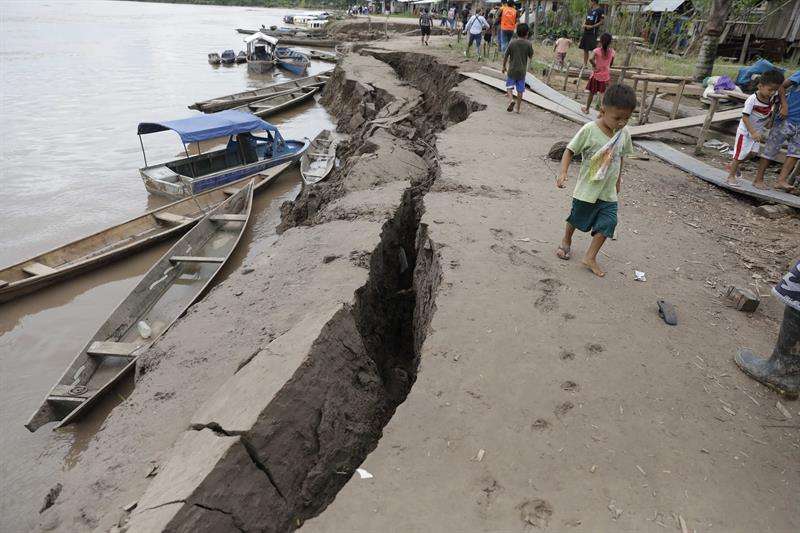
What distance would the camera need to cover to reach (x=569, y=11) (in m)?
26.7

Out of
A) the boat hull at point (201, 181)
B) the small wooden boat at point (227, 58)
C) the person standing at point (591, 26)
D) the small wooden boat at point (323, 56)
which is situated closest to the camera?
the boat hull at point (201, 181)

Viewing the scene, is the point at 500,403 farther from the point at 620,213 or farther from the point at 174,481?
the point at 620,213

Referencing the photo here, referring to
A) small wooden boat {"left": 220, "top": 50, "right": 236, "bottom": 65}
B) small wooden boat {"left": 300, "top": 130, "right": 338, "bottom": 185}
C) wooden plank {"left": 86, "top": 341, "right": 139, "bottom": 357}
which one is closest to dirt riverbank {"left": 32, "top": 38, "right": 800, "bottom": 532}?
wooden plank {"left": 86, "top": 341, "right": 139, "bottom": 357}

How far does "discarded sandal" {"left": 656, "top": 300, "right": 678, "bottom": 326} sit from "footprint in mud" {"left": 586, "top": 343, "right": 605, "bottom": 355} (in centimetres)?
78

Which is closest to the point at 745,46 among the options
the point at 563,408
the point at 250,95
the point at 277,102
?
the point at 277,102

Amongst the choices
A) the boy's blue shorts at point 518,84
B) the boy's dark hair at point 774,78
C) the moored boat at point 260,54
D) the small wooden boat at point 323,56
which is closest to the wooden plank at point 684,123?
the boy's dark hair at point 774,78

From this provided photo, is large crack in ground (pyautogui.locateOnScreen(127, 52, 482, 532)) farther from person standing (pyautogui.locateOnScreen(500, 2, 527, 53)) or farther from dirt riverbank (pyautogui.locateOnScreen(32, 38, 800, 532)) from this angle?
person standing (pyautogui.locateOnScreen(500, 2, 527, 53))

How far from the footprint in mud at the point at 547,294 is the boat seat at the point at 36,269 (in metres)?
7.78

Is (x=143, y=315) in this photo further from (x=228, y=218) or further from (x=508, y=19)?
(x=508, y=19)

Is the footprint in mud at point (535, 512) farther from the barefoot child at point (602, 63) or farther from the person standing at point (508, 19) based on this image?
the person standing at point (508, 19)

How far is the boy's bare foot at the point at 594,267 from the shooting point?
4.55 metres

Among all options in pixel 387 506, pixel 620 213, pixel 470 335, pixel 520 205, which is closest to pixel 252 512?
pixel 387 506

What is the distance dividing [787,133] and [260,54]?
1134 inches

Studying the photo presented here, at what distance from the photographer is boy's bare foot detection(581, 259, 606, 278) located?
455cm
